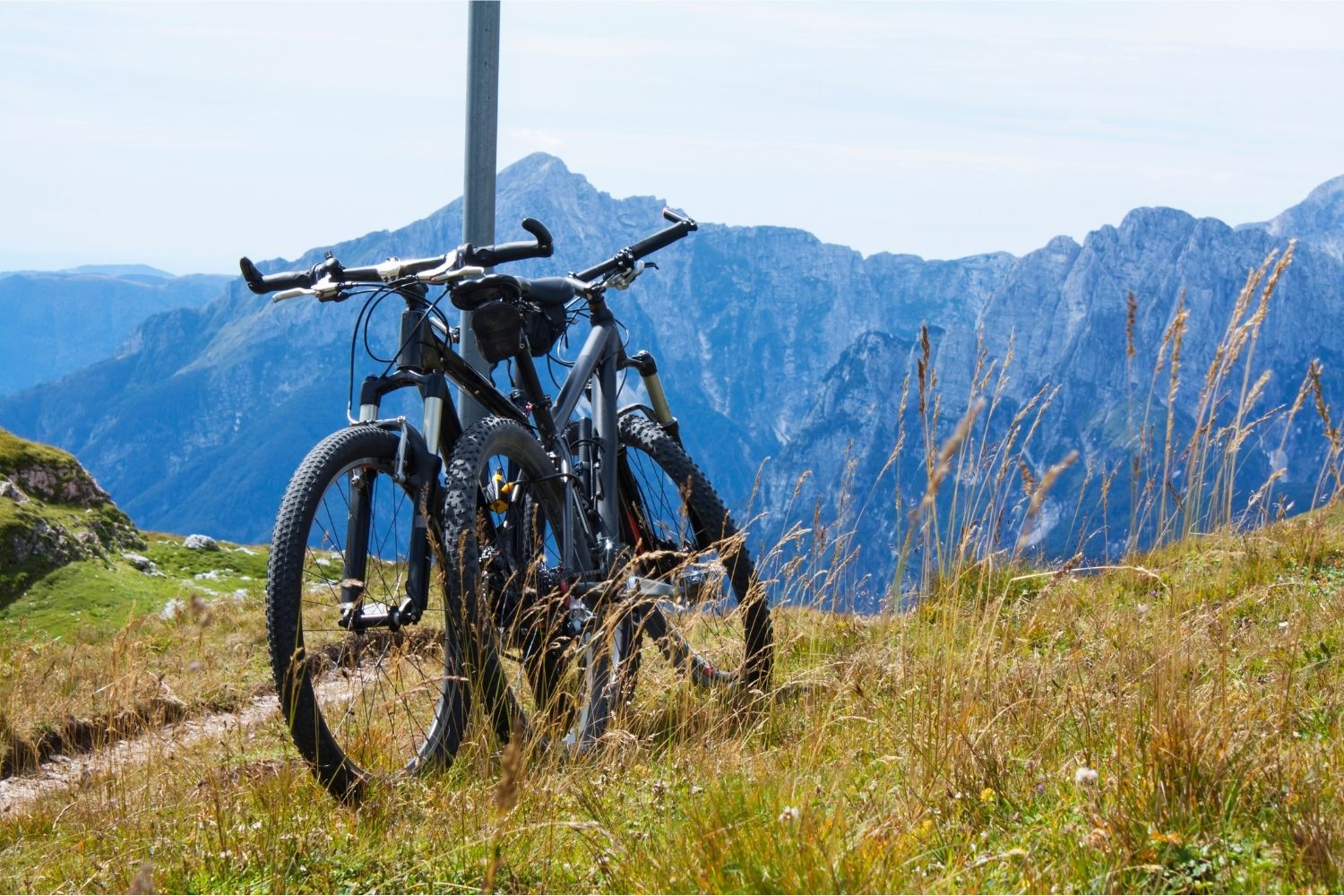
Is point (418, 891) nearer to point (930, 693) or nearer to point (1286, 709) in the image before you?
point (930, 693)

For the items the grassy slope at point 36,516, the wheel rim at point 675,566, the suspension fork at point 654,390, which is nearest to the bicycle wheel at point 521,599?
the wheel rim at point 675,566

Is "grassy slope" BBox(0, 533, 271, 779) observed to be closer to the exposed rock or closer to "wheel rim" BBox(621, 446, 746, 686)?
the exposed rock

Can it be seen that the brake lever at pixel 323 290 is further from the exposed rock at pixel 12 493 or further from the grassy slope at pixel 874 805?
the exposed rock at pixel 12 493

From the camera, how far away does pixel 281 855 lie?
3049 millimetres

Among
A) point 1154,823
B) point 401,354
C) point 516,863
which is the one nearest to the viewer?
point 1154,823

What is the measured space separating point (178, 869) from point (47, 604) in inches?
541

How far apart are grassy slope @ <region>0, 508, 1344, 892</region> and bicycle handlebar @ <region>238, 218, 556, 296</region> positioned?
149 centimetres

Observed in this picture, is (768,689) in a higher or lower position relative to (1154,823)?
lower

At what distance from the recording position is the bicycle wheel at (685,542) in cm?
510

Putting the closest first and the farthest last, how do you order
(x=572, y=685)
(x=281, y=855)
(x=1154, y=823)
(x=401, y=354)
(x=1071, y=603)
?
(x=1154, y=823) < (x=281, y=855) < (x=401, y=354) < (x=572, y=685) < (x=1071, y=603)

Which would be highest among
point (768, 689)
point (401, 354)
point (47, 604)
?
point (401, 354)

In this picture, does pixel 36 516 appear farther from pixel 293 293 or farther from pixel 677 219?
pixel 293 293

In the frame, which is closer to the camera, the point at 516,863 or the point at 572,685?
the point at 516,863

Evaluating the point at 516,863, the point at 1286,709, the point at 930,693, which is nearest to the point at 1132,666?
the point at 1286,709
